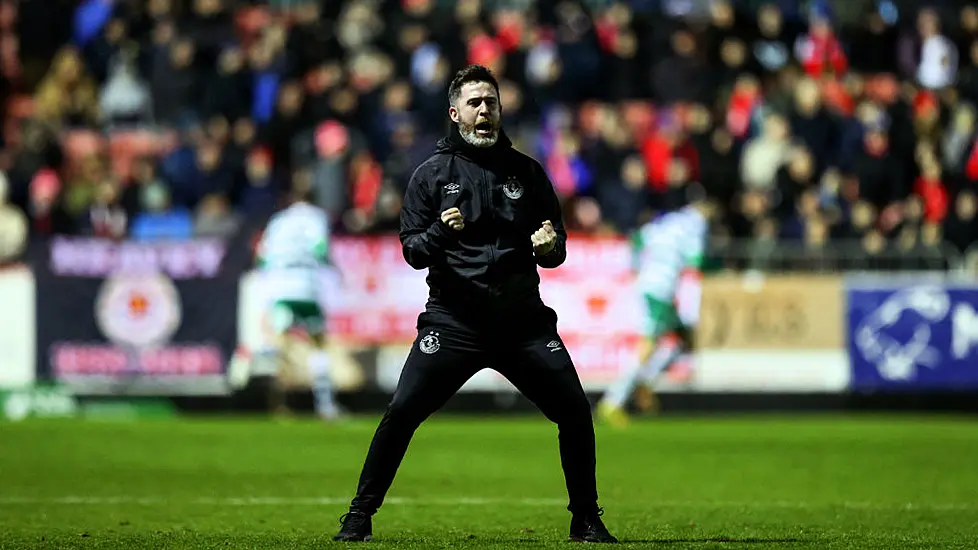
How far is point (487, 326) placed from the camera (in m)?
9.33

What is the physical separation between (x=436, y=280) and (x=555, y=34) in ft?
56.5

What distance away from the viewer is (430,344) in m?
9.34

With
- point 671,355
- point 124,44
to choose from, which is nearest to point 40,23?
point 124,44

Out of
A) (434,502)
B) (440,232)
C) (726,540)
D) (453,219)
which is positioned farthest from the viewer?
(434,502)

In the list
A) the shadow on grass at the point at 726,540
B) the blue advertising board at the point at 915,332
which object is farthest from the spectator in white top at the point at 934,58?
the shadow on grass at the point at 726,540

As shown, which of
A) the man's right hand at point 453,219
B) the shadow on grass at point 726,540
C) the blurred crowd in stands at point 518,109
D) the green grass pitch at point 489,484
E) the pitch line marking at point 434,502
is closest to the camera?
the man's right hand at point 453,219

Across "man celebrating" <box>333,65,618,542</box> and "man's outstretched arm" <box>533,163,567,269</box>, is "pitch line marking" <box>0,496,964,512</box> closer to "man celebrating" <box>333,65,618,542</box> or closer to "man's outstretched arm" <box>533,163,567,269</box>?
"man celebrating" <box>333,65,618,542</box>

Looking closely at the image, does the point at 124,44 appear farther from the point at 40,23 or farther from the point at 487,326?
the point at 487,326

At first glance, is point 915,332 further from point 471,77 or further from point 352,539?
point 471,77

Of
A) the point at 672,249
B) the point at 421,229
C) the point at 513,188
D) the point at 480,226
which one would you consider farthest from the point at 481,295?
the point at 672,249

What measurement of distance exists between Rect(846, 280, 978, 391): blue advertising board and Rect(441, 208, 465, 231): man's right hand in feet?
45.7

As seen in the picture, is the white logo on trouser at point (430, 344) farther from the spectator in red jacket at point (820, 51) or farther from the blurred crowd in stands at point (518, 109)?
the spectator in red jacket at point (820, 51)

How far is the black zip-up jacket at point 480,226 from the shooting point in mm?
9234

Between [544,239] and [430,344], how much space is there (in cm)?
85
